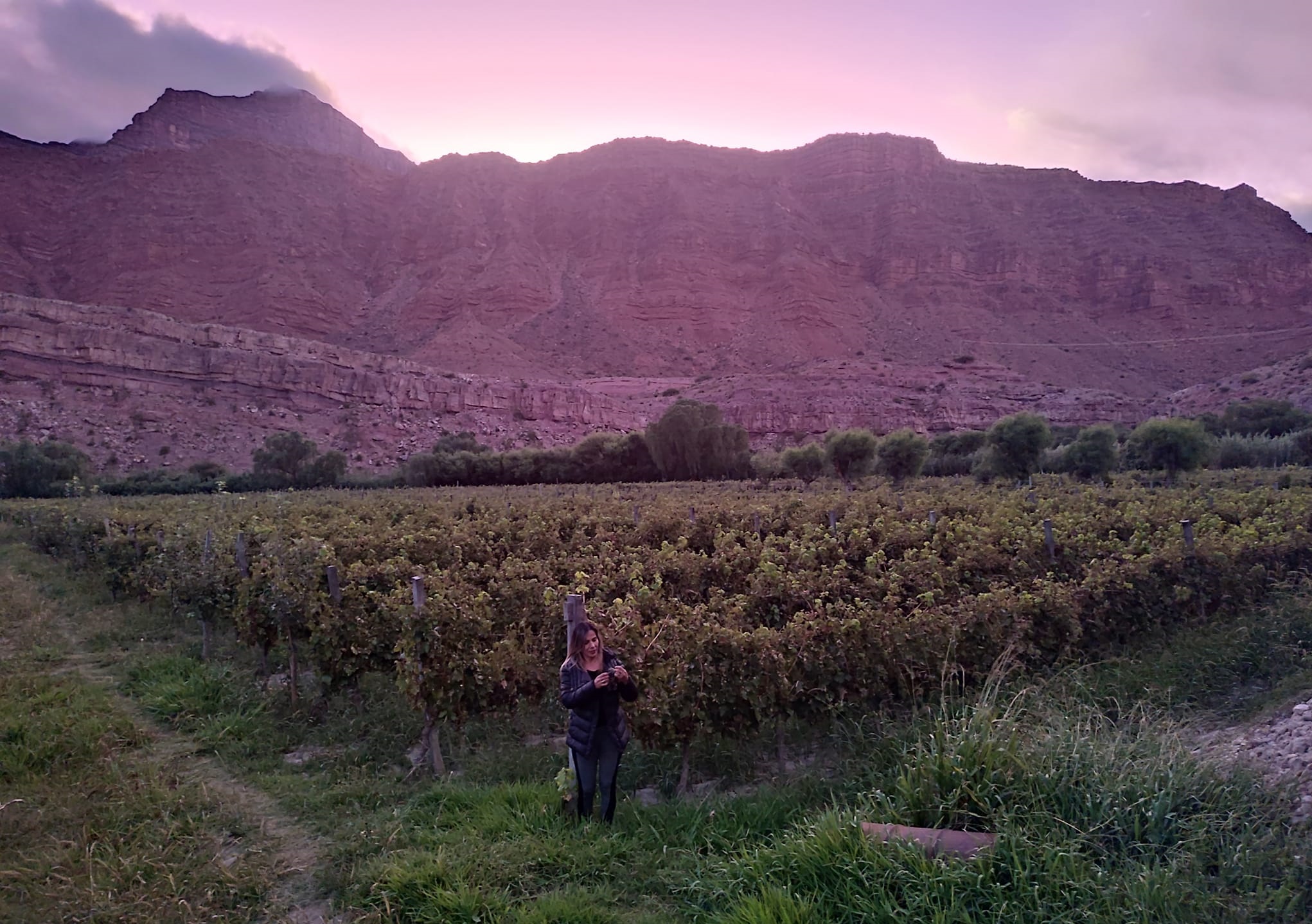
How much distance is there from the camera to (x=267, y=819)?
502cm

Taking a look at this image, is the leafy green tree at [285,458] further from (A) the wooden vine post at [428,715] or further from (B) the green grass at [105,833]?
(A) the wooden vine post at [428,715]

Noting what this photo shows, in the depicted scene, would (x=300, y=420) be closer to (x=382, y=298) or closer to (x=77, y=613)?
(x=382, y=298)

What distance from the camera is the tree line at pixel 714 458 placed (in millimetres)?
32844

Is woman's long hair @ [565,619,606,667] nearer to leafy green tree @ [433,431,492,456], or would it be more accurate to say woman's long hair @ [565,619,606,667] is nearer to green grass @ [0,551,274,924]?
green grass @ [0,551,274,924]

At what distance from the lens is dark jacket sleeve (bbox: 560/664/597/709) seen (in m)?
4.41

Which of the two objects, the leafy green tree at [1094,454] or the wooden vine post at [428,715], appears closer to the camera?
the wooden vine post at [428,715]

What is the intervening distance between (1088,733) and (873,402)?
5649cm

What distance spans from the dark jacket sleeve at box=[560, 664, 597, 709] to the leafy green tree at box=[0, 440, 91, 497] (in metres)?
44.7

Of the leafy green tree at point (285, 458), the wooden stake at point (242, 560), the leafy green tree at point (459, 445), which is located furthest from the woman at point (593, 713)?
the leafy green tree at point (459, 445)

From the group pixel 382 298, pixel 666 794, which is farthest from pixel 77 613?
pixel 382 298

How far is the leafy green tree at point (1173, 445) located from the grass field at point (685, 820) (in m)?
26.5

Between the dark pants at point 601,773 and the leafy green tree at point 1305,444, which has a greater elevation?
the leafy green tree at point 1305,444

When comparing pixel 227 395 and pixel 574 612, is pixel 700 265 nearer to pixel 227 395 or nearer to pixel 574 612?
pixel 227 395

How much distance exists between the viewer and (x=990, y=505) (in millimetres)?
14000
